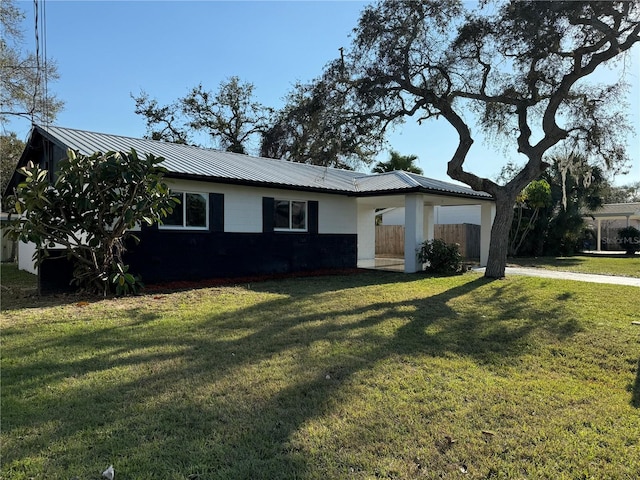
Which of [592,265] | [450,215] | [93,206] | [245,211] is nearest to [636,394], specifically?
[93,206]

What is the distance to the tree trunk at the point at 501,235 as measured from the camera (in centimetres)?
1303

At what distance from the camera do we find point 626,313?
25.6 feet

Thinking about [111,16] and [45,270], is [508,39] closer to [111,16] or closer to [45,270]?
[111,16]

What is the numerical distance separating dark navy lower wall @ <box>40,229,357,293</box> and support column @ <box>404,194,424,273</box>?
252cm

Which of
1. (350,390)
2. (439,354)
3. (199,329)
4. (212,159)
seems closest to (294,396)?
(350,390)

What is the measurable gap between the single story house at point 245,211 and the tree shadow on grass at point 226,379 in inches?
163

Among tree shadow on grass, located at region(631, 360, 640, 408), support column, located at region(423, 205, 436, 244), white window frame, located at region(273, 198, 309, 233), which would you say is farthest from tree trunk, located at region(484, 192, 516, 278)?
tree shadow on grass, located at region(631, 360, 640, 408)

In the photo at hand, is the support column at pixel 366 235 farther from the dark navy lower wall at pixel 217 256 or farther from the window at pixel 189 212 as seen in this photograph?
the window at pixel 189 212

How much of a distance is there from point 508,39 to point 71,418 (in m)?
12.8

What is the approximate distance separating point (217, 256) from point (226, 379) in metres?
8.24

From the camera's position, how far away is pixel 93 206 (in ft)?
29.4

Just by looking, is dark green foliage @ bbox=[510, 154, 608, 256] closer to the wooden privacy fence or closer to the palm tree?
the wooden privacy fence

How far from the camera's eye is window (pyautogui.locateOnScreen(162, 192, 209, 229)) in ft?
37.6

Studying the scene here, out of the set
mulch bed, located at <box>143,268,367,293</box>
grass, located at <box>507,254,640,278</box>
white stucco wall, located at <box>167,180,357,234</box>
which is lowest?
mulch bed, located at <box>143,268,367,293</box>
